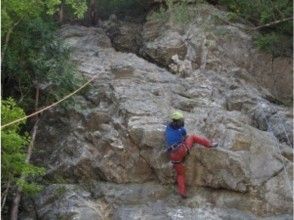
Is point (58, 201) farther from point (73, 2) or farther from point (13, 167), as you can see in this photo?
point (73, 2)

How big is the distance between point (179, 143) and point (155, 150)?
2.71 ft

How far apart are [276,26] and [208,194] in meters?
6.61

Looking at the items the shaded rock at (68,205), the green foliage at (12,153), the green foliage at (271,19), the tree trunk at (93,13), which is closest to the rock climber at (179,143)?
→ the shaded rock at (68,205)

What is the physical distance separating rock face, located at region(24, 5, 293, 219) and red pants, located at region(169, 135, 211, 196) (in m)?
0.24

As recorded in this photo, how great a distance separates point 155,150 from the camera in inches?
436

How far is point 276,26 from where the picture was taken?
1520cm

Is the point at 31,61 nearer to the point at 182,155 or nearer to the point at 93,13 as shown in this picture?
the point at 182,155

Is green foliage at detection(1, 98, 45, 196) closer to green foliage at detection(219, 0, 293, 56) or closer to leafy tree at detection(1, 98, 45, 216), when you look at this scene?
leafy tree at detection(1, 98, 45, 216)

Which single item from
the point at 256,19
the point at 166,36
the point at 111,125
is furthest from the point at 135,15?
the point at 111,125

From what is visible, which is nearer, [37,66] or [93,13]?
[37,66]

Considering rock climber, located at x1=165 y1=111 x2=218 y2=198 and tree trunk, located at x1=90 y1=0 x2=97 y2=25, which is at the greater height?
tree trunk, located at x1=90 y1=0 x2=97 y2=25

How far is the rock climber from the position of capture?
34.1 feet

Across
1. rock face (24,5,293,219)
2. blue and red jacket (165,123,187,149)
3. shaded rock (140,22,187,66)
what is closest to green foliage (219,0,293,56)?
rock face (24,5,293,219)

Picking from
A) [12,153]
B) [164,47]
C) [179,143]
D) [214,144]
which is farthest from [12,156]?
A: [164,47]
